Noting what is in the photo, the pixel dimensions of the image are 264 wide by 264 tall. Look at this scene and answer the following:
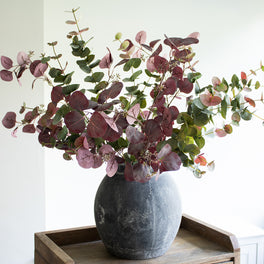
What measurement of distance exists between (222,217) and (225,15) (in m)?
1.56

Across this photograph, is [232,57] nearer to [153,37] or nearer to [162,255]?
[153,37]

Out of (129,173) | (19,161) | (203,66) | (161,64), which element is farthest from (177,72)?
(203,66)

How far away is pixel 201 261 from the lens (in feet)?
3.23

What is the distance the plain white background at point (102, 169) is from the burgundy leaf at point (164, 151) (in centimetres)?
152

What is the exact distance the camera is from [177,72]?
884 mm

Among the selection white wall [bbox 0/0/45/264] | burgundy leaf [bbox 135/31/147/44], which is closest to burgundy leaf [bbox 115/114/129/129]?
burgundy leaf [bbox 135/31/147/44]

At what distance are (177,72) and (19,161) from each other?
60.2 inches

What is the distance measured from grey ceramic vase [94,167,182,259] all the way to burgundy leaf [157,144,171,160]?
0.16m

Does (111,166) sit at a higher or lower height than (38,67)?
lower

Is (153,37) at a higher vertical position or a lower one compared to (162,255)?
higher

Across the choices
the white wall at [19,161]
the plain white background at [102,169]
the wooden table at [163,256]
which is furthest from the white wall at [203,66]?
the wooden table at [163,256]

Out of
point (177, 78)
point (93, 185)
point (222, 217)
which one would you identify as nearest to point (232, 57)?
point (222, 217)

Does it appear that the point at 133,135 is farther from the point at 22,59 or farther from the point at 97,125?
the point at 22,59

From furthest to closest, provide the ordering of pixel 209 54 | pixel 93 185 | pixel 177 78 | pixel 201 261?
pixel 209 54
pixel 93 185
pixel 201 261
pixel 177 78
